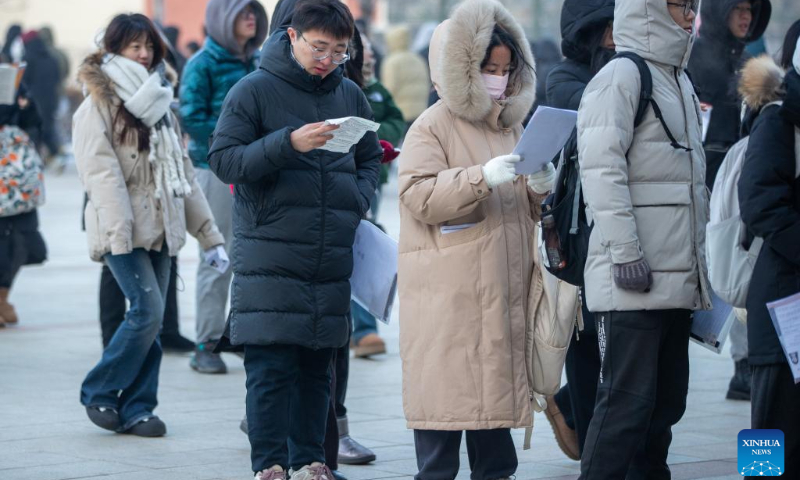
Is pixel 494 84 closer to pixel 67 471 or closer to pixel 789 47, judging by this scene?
pixel 789 47

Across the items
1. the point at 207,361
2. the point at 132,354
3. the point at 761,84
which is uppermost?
the point at 761,84

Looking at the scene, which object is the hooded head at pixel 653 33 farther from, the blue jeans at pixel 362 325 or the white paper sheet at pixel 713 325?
the blue jeans at pixel 362 325

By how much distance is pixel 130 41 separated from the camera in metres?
6.62

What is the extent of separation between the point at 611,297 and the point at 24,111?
624cm

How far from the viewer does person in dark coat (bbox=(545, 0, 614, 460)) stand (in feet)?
18.1

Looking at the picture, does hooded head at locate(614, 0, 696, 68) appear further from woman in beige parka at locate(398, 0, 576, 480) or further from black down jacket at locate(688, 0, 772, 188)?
black down jacket at locate(688, 0, 772, 188)

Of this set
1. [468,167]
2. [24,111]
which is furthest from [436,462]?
[24,111]

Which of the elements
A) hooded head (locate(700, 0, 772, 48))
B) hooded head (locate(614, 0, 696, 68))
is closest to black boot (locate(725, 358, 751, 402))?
hooded head (locate(700, 0, 772, 48))

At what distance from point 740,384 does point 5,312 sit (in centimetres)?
523

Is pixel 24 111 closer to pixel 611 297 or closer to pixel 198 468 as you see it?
pixel 198 468

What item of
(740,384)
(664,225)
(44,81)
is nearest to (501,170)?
(664,225)

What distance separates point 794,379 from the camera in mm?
4691

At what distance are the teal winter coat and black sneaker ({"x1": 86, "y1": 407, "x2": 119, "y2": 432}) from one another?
2.02 metres

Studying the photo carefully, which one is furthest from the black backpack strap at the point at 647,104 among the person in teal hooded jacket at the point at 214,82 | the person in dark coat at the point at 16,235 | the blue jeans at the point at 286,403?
the person in dark coat at the point at 16,235
